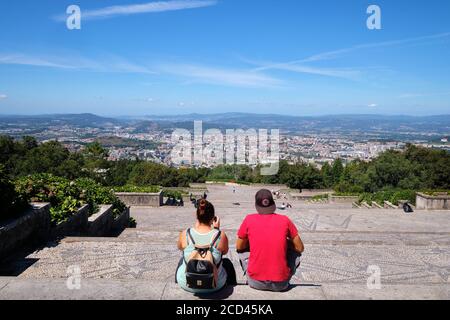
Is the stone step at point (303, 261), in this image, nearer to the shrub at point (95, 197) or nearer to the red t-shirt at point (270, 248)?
the red t-shirt at point (270, 248)

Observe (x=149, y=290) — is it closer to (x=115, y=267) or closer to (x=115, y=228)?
(x=115, y=267)

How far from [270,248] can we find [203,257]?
69 cm

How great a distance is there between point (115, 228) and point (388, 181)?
28844 mm

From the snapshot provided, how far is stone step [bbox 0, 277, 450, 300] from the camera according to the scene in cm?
367

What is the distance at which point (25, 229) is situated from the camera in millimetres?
6234

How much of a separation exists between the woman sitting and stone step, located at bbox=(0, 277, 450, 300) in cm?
11

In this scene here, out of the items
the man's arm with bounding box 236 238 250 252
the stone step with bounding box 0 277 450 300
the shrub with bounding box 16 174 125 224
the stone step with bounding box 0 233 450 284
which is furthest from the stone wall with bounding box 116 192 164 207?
the man's arm with bounding box 236 238 250 252

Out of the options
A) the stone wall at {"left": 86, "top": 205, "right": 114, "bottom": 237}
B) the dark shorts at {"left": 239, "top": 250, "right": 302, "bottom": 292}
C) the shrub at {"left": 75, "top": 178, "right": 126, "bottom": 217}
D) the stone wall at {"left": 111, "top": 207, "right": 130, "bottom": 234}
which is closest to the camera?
the dark shorts at {"left": 239, "top": 250, "right": 302, "bottom": 292}

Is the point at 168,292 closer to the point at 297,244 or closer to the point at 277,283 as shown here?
the point at 277,283

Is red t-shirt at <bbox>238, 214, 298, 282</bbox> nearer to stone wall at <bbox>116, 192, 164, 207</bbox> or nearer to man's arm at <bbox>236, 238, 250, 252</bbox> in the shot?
man's arm at <bbox>236, 238, 250, 252</bbox>

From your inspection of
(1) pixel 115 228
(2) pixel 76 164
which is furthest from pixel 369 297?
(2) pixel 76 164

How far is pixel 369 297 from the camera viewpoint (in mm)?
3684

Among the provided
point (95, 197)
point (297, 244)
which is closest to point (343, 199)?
point (95, 197)

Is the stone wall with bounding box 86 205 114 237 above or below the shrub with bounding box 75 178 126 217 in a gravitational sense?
below
